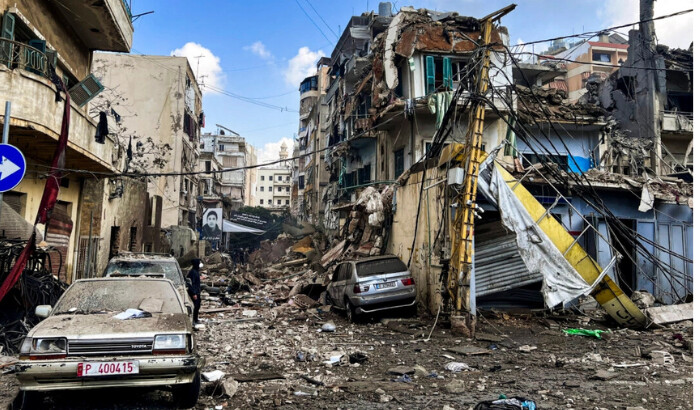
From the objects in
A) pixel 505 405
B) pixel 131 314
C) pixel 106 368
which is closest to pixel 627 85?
pixel 505 405

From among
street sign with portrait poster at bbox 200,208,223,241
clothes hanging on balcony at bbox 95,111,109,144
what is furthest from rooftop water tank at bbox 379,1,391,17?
clothes hanging on balcony at bbox 95,111,109,144

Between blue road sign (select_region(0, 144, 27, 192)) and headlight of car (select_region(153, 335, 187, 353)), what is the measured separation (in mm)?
3175

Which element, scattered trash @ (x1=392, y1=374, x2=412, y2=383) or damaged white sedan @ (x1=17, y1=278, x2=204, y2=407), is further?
scattered trash @ (x1=392, y1=374, x2=412, y2=383)

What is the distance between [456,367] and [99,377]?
5.29 meters

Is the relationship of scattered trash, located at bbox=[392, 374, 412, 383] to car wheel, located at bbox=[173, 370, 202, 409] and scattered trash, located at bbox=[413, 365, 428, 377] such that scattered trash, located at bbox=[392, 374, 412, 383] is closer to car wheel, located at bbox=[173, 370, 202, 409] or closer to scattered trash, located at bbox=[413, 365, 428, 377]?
scattered trash, located at bbox=[413, 365, 428, 377]

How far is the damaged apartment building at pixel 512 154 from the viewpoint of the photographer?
40.9ft

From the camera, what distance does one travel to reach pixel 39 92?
9094 mm

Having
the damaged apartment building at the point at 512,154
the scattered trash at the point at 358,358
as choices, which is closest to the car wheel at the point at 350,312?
the damaged apartment building at the point at 512,154

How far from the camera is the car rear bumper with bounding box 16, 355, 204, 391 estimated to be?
4.76 metres

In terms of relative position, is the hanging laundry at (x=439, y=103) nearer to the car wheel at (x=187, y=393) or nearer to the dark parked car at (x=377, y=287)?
the dark parked car at (x=377, y=287)

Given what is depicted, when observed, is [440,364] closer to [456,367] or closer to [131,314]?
[456,367]

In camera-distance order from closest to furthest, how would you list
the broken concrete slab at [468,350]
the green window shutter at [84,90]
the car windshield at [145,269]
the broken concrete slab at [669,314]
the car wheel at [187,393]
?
1. the car wheel at [187,393]
2. the broken concrete slab at [468,350]
3. the car windshield at [145,269]
4. the broken concrete slab at [669,314]
5. the green window shutter at [84,90]

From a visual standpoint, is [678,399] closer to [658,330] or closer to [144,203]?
[658,330]

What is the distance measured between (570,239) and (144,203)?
1874cm
